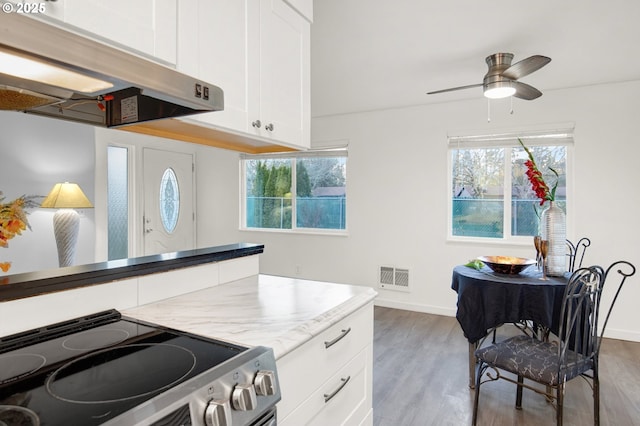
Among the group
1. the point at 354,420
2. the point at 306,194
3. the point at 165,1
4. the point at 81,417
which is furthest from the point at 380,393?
the point at 306,194

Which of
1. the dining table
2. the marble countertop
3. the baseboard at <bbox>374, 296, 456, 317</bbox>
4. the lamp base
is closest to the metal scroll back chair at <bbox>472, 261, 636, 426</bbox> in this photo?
Answer: the dining table

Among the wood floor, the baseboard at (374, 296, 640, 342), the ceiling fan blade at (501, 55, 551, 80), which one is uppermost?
the ceiling fan blade at (501, 55, 551, 80)

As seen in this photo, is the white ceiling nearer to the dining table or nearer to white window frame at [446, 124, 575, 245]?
white window frame at [446, 124, 575, 245]

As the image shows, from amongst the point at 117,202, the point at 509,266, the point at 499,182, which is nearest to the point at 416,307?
the point at 499,182

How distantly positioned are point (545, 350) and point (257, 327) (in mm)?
1752

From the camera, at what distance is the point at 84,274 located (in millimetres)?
1152

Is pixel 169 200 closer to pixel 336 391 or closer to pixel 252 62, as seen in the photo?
pixel 252 62

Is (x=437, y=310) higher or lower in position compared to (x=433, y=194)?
lower

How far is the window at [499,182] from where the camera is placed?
149 inches

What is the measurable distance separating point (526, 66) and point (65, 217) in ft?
12.4

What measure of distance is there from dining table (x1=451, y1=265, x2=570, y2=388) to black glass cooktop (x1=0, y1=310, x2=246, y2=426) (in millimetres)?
1878

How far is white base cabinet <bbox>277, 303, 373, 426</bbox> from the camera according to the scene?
1091mm

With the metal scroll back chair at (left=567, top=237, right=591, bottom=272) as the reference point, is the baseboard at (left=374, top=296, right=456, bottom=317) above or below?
below

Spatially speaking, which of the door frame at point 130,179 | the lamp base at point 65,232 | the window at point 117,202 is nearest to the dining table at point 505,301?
the lamp base at point 65,232
